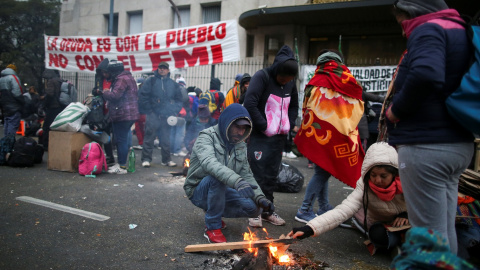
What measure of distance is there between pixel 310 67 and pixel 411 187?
29.9ft

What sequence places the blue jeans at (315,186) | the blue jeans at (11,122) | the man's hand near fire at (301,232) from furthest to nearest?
the blue jeans at (11,122) < the blue jeans at (315,186) < the man's hand near fire at (301,232)

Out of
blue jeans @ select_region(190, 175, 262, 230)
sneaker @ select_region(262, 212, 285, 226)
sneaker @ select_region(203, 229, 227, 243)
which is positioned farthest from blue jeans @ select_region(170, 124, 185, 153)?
sneaker @ select_region(203, 229, 227, 243)

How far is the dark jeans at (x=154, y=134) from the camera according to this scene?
6.82 m

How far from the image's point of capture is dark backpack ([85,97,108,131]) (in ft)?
20.0

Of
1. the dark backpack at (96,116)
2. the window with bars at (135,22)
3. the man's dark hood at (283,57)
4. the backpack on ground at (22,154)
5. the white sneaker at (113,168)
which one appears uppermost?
the window with bars at (135,22)

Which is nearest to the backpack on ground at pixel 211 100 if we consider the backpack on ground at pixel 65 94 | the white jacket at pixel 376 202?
the backpack on ground at pixel 65 94

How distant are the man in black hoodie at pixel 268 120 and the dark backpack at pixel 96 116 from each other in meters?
3.47

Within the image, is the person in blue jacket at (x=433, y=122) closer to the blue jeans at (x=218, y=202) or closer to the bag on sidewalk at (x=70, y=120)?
the blue jeans at (x=218, y=202)

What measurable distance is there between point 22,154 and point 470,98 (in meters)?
6.89

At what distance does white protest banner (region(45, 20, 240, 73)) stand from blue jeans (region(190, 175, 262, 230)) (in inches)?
242

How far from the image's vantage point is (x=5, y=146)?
628cm

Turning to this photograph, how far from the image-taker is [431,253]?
116cm

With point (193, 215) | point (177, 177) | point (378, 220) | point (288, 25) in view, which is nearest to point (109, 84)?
point (177, 177)

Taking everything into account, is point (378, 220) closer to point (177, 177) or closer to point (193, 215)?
point (193, 215)
